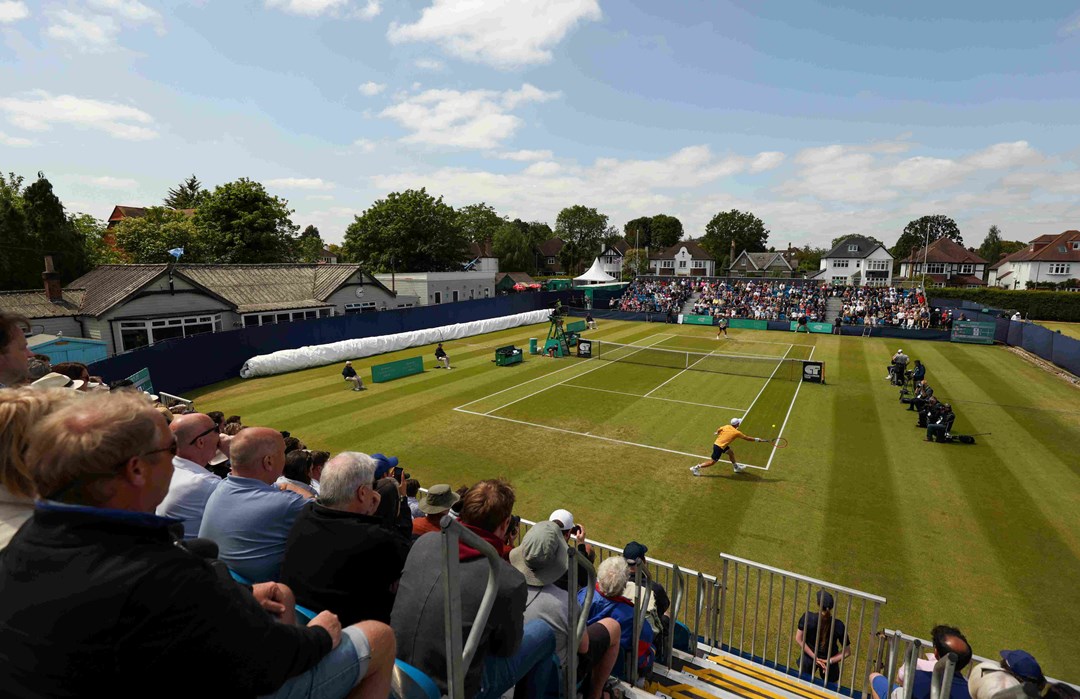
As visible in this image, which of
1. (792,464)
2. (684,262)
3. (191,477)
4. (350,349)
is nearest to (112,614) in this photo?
(191,477)

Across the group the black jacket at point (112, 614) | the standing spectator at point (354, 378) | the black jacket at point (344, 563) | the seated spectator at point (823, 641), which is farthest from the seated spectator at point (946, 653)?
the standing spectator at point (354, 378)

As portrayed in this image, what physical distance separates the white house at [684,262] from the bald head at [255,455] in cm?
10881

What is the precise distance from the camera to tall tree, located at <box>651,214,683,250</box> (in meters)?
148

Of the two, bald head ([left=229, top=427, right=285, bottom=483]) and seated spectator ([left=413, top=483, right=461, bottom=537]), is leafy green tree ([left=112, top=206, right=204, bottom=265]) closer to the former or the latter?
bald head ([left=229, top=427, right=285, bottom=483])

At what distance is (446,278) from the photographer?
5266 centimetres

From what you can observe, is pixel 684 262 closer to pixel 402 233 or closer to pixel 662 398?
pixel 402 233

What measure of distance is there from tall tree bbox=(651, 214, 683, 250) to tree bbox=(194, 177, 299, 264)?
4512 inches

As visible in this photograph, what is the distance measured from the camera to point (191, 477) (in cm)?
506

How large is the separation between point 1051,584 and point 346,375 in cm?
2282

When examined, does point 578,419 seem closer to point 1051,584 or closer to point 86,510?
point 1051,584

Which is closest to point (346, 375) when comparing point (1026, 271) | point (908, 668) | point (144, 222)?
point (908, 668)

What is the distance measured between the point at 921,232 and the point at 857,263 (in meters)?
84.7

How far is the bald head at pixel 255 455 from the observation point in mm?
4426

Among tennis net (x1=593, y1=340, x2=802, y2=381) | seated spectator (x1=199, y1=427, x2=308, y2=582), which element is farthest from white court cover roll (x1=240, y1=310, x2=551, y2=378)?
seated spectator (x1=199, y1=427, x2=308, y2=582)
